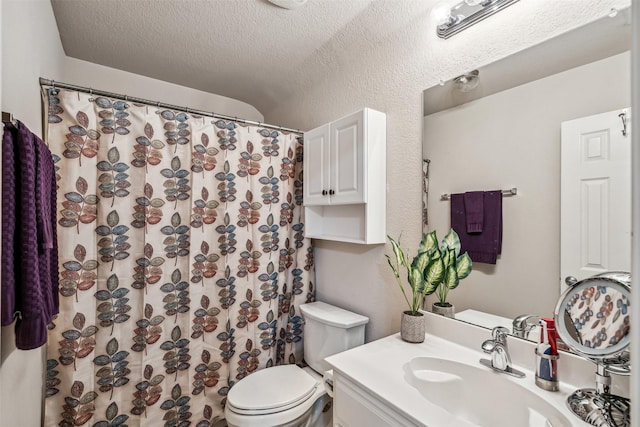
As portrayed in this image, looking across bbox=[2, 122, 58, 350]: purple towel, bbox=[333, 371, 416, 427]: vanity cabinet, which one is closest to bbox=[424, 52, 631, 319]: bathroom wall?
bbox=[333, 371, 416, 427]: vanity cabinet

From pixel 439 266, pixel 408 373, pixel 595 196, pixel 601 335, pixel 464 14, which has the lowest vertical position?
pixel 408 373

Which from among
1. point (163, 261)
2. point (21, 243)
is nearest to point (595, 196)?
point (21, 243)

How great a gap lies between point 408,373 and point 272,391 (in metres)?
0.78

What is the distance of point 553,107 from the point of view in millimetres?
998

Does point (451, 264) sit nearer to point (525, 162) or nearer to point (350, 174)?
point (525, 162)

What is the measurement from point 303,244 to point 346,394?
1110 mm

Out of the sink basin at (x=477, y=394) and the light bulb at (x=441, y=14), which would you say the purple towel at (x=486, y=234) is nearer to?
the sink basin at (x=477, y=394)

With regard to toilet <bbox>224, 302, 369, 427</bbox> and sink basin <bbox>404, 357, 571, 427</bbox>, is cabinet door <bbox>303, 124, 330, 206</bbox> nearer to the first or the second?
toilet <bbox>224, 302, 369, 427</bbox>

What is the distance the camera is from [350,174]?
1.59m

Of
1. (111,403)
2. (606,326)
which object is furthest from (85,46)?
(606,326)

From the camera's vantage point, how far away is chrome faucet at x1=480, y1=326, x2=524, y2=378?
100 cm

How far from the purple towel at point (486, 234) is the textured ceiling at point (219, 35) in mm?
980

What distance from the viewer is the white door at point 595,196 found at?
846 mm

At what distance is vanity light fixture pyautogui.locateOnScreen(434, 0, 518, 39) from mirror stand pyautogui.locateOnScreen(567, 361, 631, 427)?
121 cm
